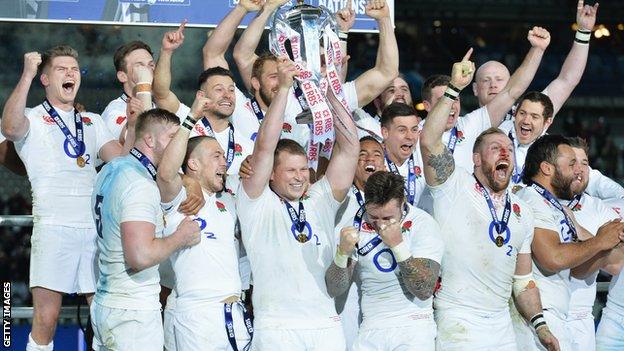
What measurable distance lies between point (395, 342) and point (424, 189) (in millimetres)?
1248

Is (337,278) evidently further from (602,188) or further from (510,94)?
(602,188)

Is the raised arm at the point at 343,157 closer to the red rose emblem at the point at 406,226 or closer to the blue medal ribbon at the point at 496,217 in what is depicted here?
the red rose emblem at the point at 406,226

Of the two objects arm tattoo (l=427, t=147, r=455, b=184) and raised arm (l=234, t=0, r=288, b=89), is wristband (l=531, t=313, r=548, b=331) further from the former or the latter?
raised arm (l=234, t=0, r=288, b=89)

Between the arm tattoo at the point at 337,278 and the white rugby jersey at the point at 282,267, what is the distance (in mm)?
67

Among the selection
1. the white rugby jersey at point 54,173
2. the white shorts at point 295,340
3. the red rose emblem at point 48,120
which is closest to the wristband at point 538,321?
the white shorts at point 295,340

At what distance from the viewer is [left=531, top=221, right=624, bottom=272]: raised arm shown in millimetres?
8148

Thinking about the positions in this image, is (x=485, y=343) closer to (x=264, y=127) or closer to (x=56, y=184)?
(x=264, y=127)

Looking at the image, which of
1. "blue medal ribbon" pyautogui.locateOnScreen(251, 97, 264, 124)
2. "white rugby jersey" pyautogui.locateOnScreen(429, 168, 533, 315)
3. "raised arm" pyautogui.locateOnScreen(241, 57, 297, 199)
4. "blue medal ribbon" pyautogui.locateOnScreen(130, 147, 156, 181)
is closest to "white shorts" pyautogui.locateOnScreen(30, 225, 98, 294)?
"blue medal ribbon" pyautogui.locateOnScreen(130, 147, 156, 181)

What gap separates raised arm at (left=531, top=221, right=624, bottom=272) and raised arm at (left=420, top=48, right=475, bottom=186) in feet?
3.08

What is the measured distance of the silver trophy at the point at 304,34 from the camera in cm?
800

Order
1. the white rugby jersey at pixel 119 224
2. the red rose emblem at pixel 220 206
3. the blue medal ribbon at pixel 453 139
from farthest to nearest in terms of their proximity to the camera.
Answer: the blue medal ribbon at pixel 453 139 → the red rose emblem at pixel 220 206 → the white rugby jersey at pixel 119 224

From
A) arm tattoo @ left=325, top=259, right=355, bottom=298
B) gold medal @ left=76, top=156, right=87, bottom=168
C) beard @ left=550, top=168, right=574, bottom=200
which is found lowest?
arm tattoo @ left=325, top=259, right=355, bottom=298

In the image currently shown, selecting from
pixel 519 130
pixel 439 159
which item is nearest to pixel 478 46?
pixel 519 130

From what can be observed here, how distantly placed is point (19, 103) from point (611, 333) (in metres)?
4.36
